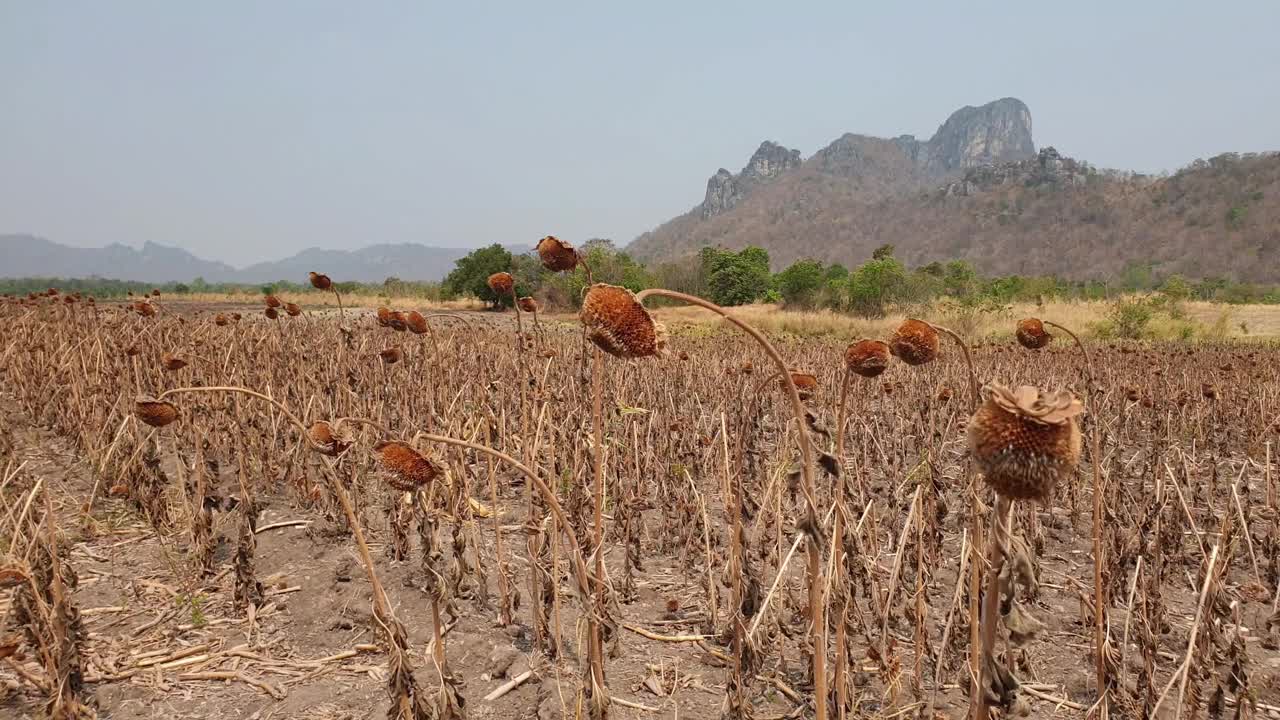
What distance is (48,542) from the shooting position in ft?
7.77

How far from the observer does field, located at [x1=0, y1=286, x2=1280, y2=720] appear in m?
2.01

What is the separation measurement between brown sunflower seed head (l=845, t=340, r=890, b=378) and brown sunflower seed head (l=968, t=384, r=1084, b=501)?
1.00 m

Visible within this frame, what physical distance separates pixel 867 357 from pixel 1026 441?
3.65 ft

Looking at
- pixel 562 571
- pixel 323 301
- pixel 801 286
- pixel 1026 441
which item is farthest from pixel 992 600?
pixel 801 286

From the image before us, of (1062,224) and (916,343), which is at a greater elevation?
(1062,224)

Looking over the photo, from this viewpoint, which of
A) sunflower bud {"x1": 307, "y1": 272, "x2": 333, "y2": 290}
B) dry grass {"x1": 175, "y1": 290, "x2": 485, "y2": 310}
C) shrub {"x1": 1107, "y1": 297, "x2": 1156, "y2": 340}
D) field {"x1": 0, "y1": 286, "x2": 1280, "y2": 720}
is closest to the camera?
field {"x1": 0, "y1": 286, "x2": 1280, "y2": 720}

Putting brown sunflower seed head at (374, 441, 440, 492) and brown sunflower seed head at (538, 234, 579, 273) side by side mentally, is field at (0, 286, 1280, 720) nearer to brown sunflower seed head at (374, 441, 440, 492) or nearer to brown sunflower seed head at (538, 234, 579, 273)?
brown sunflower seed head at (374, 441, 440, 492)

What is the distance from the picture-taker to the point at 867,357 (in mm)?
2143

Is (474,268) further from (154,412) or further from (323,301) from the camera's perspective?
(154,412)

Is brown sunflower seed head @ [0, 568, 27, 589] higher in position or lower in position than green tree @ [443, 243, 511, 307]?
lower

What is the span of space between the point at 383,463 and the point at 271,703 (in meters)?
1.66

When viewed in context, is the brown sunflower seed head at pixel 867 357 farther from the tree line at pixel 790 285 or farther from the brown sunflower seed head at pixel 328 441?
the tree line at pixel 790 285

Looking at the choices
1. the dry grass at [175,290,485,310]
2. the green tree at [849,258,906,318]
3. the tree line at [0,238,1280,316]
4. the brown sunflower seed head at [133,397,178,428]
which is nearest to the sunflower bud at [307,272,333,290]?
the brown sunflower seed head at [133,397,178,428]

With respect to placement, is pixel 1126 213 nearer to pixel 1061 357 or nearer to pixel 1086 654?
pixel 1061 357
